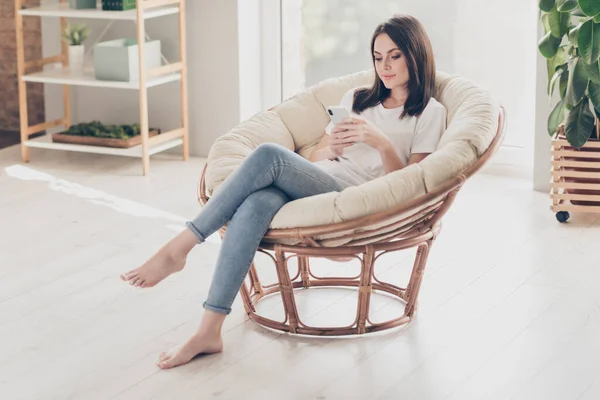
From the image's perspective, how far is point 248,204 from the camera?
275 centimetres

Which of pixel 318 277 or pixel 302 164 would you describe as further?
pixel 318 277

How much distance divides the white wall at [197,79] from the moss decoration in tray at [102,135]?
0.71ft

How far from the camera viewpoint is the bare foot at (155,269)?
2820mm

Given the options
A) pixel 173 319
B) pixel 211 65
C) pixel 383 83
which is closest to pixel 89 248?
pixel 173 319

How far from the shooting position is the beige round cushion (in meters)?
2.69

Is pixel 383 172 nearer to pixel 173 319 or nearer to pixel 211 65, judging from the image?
pixel 173 319

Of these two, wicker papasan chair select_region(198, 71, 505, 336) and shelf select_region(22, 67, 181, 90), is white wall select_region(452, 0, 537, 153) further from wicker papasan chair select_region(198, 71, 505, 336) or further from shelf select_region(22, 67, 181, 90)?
wicker papasan chair select_region(198, 71, 505, 336)

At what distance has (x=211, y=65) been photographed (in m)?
5.02

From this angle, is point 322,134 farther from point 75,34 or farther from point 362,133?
point 75,34

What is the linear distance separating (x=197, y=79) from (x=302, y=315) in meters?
2.27

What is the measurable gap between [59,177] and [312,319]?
6.77 ft

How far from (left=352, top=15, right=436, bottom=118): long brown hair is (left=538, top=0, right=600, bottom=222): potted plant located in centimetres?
89

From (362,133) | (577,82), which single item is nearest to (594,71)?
(577,82)

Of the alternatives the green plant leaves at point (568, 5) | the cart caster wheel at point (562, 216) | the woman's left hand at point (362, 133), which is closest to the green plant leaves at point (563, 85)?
the green plant leaves at point (568, 5)
